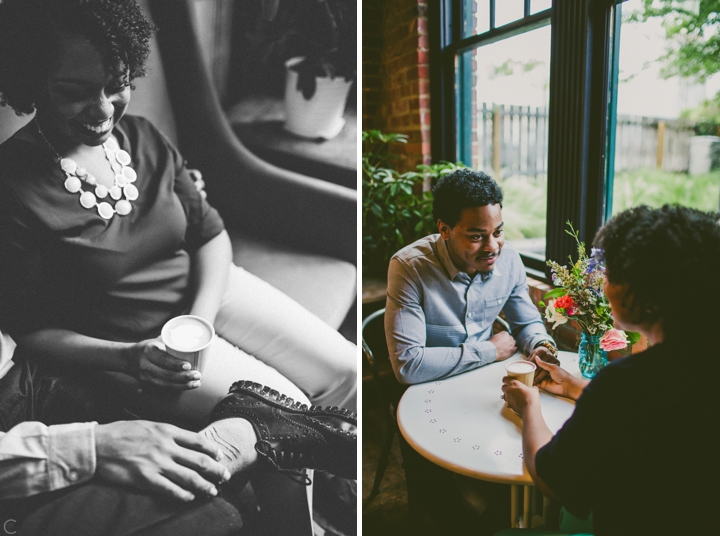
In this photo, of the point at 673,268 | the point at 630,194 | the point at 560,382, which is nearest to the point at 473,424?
the point at 560,382

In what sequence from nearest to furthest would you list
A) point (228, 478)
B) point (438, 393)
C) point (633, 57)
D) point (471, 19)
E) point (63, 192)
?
point (63, 192) → point (228, 478) → point (438, 393) → point (633, 57) → point (471, 19)

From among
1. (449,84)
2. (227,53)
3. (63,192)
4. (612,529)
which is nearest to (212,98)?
(227,53)

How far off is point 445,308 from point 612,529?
901 mm

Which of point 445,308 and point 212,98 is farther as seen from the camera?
point 445,308

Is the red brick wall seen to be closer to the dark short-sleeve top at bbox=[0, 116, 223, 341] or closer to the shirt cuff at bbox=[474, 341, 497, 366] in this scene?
the shirt cuff at bbox=[474, 341, 497, 366]

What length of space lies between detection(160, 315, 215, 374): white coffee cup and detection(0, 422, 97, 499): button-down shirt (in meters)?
0.26

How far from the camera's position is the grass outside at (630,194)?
1.91 metres

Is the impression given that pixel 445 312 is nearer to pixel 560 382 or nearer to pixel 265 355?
pixel 560 382

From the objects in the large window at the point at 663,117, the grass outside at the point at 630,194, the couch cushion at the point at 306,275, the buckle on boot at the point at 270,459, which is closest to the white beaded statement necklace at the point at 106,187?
the couch cushion at the point at 306,275

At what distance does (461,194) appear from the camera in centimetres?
168

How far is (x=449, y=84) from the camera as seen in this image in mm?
3033

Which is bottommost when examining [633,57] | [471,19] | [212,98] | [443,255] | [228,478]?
[228,478]

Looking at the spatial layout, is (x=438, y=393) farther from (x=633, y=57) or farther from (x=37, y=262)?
(x=633, y=57)

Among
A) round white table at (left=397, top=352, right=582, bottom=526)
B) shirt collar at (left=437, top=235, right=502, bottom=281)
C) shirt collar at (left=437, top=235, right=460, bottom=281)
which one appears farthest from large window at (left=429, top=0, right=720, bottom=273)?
round white table at (left=397, top=352, right=582, bottom=526)
